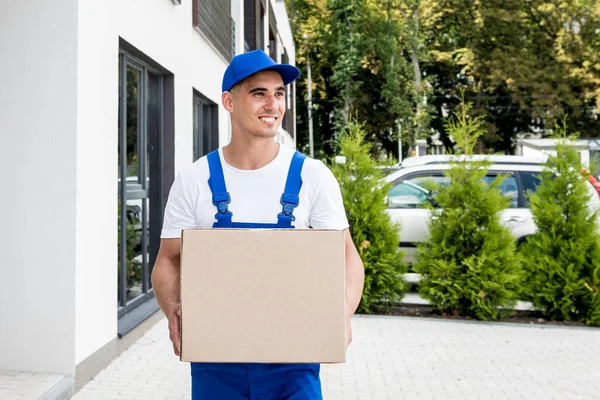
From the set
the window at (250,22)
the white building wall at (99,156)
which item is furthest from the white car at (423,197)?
the window at (250,22)

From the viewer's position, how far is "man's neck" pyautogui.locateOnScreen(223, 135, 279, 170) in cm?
244

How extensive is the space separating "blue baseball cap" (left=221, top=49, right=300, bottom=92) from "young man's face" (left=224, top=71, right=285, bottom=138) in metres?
0.03

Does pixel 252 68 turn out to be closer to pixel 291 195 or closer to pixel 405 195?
pixel 291 195

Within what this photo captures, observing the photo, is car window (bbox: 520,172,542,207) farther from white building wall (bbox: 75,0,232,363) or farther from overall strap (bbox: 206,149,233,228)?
overall strap (bbox: 206,149,233,228)

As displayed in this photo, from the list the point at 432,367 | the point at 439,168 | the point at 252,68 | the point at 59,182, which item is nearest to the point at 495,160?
the point at 439,168

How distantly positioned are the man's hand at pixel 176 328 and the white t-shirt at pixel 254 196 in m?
0.26

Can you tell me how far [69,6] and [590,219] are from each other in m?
6.25

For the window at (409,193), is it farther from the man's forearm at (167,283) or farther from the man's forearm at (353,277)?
the man's forearm at (167,283)

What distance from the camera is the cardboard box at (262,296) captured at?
7.13 feet

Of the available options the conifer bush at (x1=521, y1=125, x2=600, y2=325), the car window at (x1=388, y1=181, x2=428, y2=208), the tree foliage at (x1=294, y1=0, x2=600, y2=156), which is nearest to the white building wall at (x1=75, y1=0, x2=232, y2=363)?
the car window at (x1=388, y1=181, x2=428, y2=208)

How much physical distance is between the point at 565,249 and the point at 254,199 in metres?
6.99

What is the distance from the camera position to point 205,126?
1184 cm

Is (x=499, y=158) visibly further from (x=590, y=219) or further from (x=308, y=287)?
(x=308, y=287)

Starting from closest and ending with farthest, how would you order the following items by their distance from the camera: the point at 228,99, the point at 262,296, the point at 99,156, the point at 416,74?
the point at 262,296, the point at 228,99, the point at 99,156, the point at 416,74
